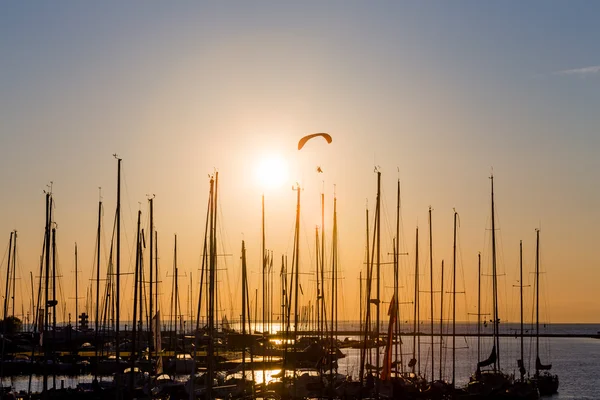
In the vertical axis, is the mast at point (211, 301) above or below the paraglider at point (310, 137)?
below

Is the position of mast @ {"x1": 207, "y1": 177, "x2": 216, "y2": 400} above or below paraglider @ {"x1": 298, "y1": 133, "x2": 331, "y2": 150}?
below

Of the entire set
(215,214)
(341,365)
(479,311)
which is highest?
(215,214)

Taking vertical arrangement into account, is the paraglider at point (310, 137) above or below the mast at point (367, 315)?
above

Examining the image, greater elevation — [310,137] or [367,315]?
[310,137]

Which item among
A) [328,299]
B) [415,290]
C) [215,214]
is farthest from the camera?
[328,299]

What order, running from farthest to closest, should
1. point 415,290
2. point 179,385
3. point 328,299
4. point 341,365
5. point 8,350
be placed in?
point 341,365, point 8,350, point 328,299, point 415,290, point 179,385

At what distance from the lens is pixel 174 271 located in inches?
2872

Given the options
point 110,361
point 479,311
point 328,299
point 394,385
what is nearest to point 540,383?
point 479,311

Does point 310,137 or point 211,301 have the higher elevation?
point 310,137

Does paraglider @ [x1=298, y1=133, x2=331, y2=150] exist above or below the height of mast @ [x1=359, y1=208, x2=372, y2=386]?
above

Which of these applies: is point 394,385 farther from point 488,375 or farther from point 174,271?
point 174,271

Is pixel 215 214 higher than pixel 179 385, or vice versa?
pixel 215 214

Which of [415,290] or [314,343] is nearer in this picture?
[415,290]

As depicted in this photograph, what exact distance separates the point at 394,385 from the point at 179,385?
14148mm
